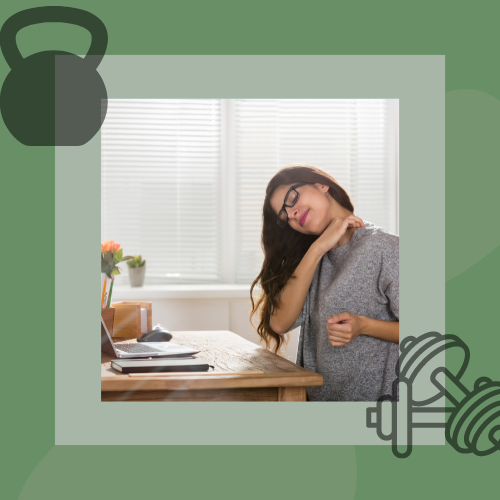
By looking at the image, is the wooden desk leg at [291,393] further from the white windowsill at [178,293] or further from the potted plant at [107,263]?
the white windowsill at [178,293]

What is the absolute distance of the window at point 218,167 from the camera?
9.56ft

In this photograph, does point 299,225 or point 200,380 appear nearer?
point 200,380

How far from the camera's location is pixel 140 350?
4.76ft

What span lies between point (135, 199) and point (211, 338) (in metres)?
1.34

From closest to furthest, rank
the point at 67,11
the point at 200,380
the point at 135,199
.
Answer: the point at 67,11, the point at 200,380, the point at 135,199

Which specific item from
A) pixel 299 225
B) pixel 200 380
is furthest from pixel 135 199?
pixel 200 380

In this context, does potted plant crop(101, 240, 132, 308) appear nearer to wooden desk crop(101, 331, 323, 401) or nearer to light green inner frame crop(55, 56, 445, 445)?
wooden desk crop(101, 331, 323, 401)

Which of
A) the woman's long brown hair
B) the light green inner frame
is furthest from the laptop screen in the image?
the woman's long brown hair

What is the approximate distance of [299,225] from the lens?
1.59 meters

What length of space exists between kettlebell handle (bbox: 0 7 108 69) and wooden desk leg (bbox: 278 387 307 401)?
0.79 metres

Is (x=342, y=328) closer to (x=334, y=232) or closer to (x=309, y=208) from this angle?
(x=334, y=232)

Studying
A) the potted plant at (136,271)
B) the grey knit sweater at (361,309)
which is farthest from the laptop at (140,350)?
the potted plant at (136,271)

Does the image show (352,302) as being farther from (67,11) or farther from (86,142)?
(67,11)
